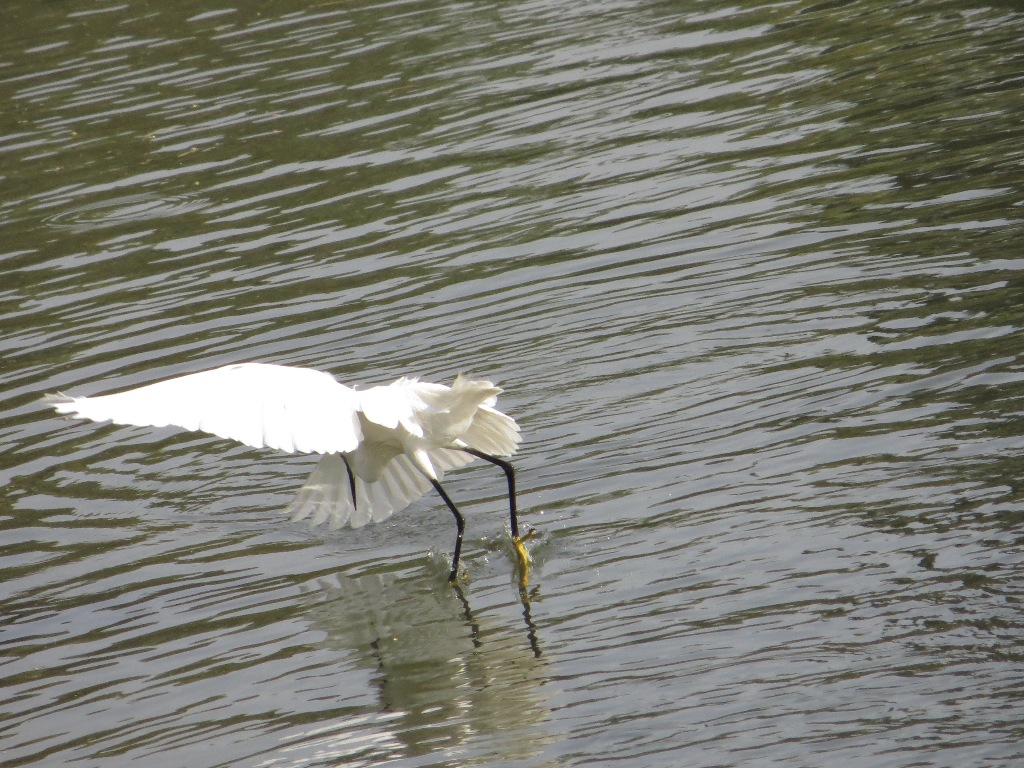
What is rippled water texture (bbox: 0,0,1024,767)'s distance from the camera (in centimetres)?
465

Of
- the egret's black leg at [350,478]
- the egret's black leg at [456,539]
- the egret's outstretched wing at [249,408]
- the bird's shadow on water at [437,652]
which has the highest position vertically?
the egret's outstretched wing at [249,408]

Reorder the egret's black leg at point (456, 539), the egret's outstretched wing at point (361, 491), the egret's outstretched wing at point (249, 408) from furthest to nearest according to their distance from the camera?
the egret's outstretched wing at point (361, 491), the egret's black leg at point (456, 539), the egret's outstretched wing at point (249, 408)

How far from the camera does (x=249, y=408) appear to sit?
→ 5.00 m

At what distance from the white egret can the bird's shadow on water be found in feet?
0.91

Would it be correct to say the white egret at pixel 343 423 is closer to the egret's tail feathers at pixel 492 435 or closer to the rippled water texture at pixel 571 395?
the egret's tail feathers at pixel 492 435

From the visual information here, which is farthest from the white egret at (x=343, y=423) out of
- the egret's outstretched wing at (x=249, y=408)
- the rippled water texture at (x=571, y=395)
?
the rippled water texture at (x=571, y=395)

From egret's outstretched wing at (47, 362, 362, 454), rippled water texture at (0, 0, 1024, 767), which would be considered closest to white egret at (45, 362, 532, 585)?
egret's outstretched wing at (47, 362, 362, 454)

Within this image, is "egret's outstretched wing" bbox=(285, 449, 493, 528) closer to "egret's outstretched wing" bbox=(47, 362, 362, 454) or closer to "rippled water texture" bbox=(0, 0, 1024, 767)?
"rippled water texture" bbox=(0, 0, 1024, 767)

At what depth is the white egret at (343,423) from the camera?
4.86 meters

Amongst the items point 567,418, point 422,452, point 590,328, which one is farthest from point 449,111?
point 422,452

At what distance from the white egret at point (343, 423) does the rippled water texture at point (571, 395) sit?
0.19m

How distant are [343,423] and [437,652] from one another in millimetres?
910

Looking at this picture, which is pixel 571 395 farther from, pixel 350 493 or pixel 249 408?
pixel 249 408

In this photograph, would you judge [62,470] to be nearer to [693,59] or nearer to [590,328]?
[590,328]
